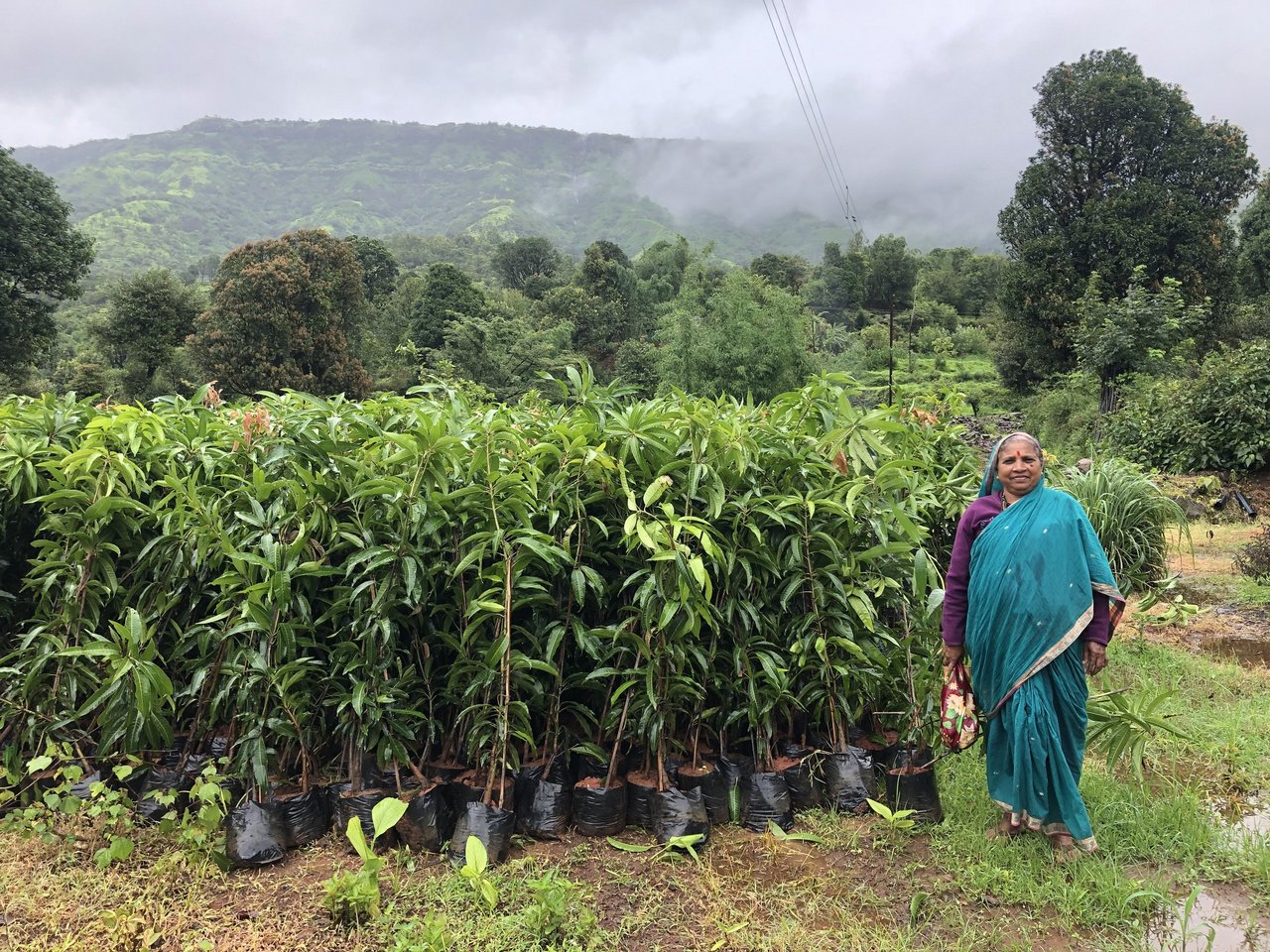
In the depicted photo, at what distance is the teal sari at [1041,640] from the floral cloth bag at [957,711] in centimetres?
10

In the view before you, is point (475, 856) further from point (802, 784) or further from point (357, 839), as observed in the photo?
point (802, 784)

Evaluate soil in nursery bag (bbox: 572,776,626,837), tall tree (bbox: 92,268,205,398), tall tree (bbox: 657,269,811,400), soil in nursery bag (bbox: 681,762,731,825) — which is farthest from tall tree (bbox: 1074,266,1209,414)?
tall tree (bbox: 92,268,205,398)

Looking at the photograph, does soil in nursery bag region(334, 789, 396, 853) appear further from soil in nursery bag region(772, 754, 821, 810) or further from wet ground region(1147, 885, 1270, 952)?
wet ground region(1147, 885, 1270, 952)

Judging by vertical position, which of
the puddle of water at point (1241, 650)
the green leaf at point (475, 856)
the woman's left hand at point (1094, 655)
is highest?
the woman's left hand at point (1094, 655)

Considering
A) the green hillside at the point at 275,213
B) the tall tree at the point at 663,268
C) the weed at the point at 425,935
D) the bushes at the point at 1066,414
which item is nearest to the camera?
the weed at the point at 425,935

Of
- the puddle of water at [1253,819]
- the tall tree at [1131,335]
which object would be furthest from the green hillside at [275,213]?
the puddle of water at [1253,819]

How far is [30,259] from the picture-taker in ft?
67.5

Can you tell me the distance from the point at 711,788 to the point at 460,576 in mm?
1247

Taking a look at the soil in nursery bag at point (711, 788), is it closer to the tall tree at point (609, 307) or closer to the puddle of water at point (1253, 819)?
the puddle of water at point (1253, 819)

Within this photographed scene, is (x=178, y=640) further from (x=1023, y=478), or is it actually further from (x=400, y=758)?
(x=1023, y=478)

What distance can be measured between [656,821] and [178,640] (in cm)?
192

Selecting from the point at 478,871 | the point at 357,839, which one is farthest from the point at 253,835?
the point at 478,871

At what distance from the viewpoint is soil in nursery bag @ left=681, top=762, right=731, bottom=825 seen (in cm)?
277

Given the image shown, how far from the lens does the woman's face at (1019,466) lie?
2502mm
